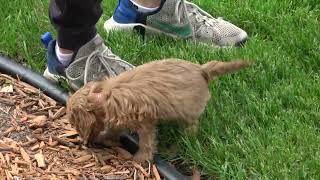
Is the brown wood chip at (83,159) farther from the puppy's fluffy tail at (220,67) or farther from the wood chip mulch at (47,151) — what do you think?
the puppy's fluffy tail at (220,67)

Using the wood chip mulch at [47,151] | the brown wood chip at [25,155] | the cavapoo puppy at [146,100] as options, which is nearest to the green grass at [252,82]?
the cavapoo puppy at [146,100]

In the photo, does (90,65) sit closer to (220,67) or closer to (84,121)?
(84,121)

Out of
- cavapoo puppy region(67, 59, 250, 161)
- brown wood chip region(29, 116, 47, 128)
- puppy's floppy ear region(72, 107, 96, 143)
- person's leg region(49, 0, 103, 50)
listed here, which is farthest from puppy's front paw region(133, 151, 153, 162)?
person's leg region(49, 0, 103, 50)

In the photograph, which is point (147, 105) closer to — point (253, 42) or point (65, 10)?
point (65, 10)

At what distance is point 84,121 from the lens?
3678 millimetres

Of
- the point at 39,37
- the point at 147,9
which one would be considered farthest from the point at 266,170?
the point at 39,37

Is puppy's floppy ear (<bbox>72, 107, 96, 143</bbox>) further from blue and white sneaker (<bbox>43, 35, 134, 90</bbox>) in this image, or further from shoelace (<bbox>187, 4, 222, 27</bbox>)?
shoelace (<bbox>187, 4, 222, 27</bbox>)

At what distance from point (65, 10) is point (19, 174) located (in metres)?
0.93

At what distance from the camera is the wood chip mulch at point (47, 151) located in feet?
11.9

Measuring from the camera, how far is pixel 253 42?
4625 millimetres

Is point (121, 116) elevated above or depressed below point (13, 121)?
above

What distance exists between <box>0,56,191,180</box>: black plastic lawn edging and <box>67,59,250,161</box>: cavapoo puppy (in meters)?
0.12

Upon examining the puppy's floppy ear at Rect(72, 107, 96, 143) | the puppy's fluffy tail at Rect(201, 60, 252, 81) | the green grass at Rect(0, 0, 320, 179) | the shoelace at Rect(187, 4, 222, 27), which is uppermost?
the puppy's fluffy tail at Rect(201, 60, 252, 81)

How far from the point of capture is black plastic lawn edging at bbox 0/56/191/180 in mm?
3621
